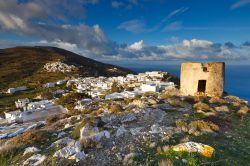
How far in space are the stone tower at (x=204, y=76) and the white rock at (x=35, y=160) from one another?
14.2 m

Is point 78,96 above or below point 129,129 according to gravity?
below

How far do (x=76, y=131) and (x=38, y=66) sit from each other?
103 metres

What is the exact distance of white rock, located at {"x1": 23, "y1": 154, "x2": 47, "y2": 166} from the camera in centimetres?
719

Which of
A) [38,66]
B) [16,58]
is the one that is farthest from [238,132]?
[16,58]

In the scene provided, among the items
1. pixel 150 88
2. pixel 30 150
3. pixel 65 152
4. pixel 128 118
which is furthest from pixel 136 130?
pixel 150 88

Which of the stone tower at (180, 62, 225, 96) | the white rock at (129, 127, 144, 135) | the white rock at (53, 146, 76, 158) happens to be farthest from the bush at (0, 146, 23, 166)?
the stone tower at (180, 62, 225, 96)

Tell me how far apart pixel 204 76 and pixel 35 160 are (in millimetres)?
14529

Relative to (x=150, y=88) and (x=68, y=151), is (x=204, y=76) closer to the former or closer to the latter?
(x=68, y=151)

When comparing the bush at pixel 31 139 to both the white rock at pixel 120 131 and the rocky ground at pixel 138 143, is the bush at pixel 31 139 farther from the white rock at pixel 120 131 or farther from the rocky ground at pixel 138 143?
the white rock at pixel 120 131

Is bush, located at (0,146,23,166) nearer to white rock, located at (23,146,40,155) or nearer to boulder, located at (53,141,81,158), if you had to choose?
white rock, located at (23,146,40,155)

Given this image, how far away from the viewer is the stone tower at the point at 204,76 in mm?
17797

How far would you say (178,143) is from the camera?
8.30 metres

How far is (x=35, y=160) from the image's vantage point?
24.5 ft

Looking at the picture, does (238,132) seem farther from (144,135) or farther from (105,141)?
(105,141)
